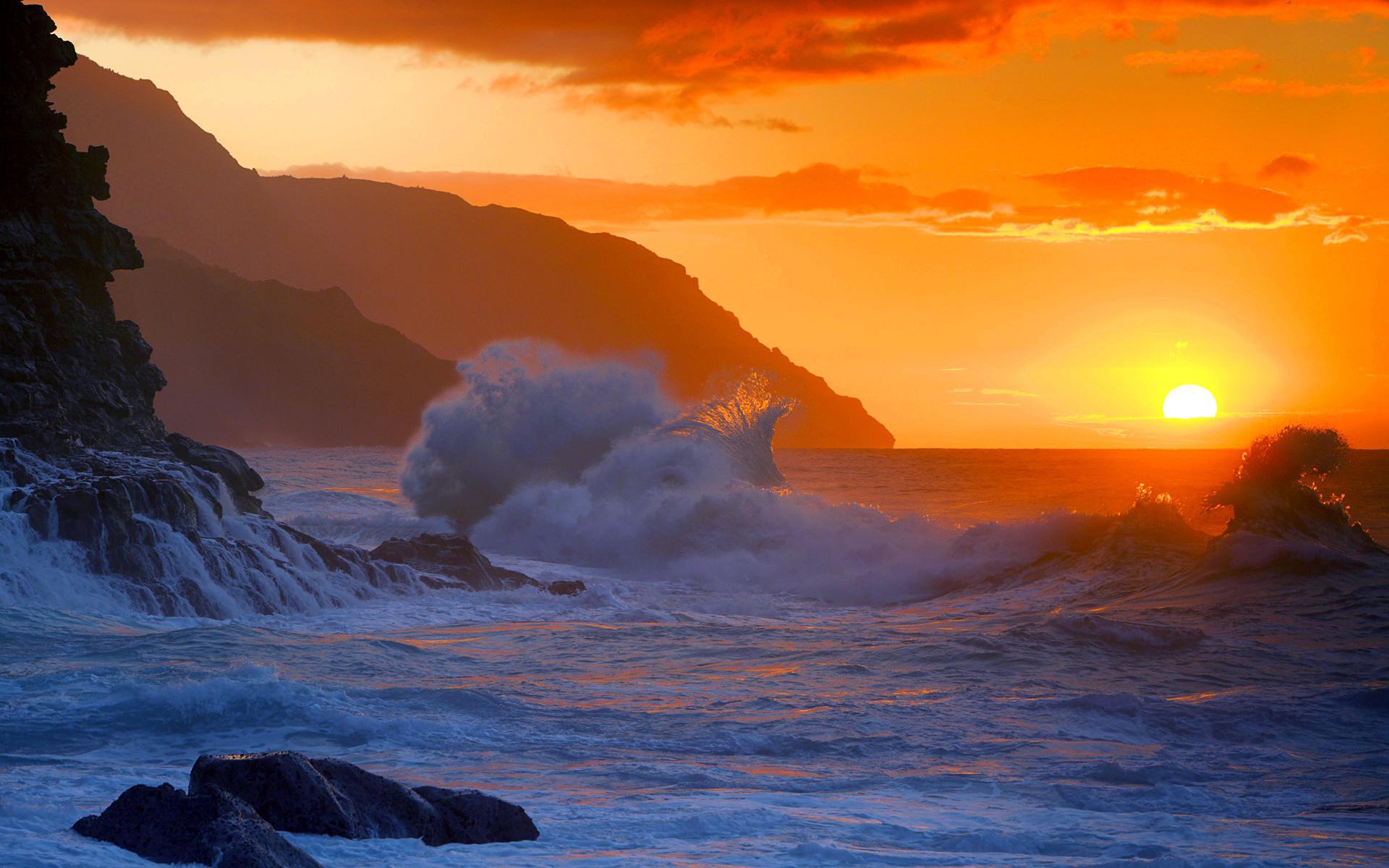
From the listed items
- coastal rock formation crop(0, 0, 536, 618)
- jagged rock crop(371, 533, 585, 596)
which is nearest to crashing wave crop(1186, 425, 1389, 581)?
jagged rock crop(371, 533, 585, 596)

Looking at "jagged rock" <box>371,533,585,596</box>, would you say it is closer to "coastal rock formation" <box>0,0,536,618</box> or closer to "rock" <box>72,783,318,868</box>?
"coastal rock formation" <box>0,0,536,618</box>

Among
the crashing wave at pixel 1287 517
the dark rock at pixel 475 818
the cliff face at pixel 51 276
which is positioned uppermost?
the cliff face at pixel 51 276

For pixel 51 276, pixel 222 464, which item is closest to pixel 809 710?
pixel 51 276

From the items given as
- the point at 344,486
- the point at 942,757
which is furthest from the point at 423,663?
the point at 344,486

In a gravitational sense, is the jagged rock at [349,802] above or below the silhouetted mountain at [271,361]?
below

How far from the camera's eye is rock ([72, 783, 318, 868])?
502cm

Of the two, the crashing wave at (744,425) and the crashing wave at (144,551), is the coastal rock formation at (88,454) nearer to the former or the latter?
the crashing wave at (144,551)

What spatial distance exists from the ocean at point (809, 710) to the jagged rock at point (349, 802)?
0.38ft

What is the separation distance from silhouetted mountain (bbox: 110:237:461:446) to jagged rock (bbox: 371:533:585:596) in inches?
4750

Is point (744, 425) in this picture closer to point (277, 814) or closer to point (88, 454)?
point (88, 454)

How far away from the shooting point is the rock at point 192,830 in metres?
5.02

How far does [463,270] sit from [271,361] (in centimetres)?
5987

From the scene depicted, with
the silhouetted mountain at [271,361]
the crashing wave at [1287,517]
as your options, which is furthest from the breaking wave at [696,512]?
the silhouetted mountain at [271,361]

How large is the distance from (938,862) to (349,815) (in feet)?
9.91
